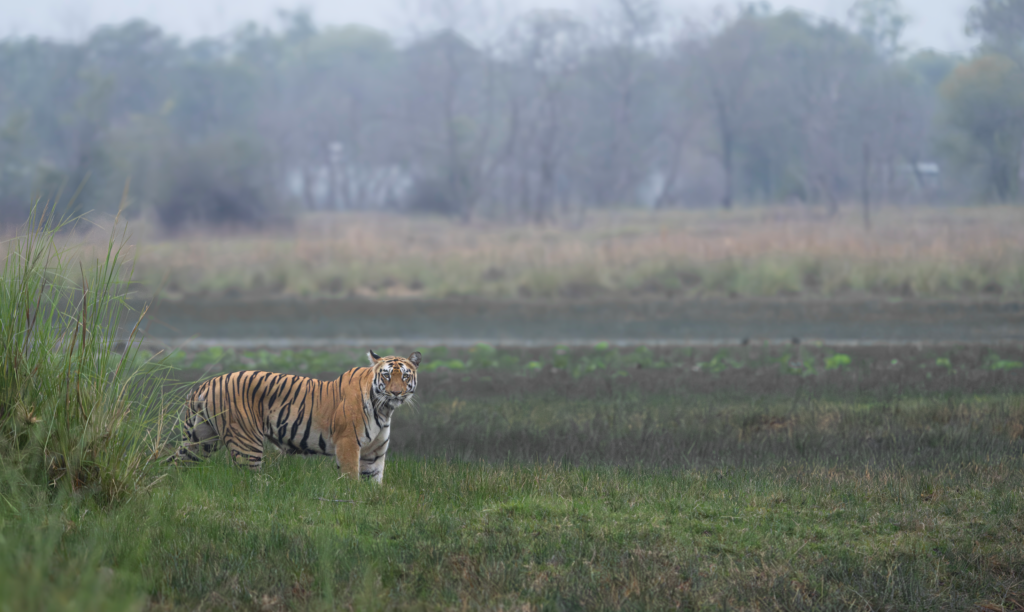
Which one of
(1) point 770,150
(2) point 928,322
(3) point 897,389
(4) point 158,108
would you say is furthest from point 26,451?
(1) point 770,150

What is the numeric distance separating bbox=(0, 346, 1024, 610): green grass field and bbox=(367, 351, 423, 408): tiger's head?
0.70 m

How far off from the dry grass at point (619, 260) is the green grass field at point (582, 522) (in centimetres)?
1881

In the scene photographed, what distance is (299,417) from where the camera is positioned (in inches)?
290

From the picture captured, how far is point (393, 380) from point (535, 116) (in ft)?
129

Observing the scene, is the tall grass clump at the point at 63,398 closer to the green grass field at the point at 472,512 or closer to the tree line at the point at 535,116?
the green grass field at the point at 472,512

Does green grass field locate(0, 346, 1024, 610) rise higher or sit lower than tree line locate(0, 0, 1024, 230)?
lower

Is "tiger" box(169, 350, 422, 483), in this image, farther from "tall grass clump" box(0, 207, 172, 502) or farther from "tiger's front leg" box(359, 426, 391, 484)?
"tall grass clump" box(0, 207, 172, 502)

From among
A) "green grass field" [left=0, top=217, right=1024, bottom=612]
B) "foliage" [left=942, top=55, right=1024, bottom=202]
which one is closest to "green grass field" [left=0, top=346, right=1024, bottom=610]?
"green grass field" [left=0, top=217, right=1024, bottom=612]

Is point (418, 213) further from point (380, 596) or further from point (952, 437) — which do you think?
point (380, 596)

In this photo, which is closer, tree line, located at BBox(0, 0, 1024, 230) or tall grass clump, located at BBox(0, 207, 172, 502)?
tall grass clump, located at BBox(0, 207, 172, 502)

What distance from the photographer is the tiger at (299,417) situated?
706 centimetres

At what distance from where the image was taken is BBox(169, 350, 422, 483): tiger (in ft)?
23.2

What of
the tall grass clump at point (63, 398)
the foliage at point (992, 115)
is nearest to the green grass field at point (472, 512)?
the tall grass clump at point (63, 398)

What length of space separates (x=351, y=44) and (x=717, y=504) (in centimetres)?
4975
